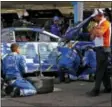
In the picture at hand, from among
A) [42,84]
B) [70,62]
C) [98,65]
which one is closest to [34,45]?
[70,62]

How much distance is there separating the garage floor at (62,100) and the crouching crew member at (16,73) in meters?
0.24

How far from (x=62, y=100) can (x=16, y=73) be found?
161 cm

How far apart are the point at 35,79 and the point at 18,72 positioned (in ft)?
1.53

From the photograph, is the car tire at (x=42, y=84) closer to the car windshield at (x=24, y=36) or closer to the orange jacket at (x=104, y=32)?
the orange jacket at (x=104, y=32)

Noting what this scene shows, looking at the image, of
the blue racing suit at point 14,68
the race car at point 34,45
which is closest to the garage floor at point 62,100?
the blue racing suit at point 14,68

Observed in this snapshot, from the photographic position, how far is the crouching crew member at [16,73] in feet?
31.2

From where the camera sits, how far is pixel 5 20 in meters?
28.1

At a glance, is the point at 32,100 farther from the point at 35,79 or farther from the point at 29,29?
the point at 29,29

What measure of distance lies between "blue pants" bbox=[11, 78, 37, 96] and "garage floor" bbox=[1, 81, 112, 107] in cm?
17

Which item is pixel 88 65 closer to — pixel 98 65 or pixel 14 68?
pixel 98 65

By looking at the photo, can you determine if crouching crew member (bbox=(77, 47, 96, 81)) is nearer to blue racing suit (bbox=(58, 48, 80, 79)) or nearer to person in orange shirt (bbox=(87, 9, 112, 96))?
blue racing suit (bbox=(58, 48, 80, 79))

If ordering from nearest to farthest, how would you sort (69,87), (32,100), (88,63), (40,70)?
(32,100) → (69,87) → (88,63) → (40,70)

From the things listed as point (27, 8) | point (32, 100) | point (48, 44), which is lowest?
point (32, 100)

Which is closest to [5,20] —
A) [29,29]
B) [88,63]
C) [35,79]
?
[29,29]
